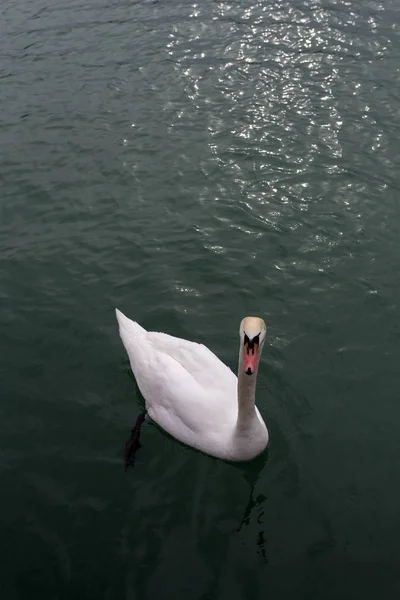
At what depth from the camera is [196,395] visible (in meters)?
7.70

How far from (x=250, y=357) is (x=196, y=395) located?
149 cm

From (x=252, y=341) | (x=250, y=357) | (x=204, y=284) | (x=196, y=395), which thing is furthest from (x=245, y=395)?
(x=204, y=284)

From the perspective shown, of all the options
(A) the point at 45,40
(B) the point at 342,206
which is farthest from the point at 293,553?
(A) the point at 45,40

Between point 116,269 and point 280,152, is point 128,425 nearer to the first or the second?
point 116,269

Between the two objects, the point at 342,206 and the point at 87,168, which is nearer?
the point at 342,206

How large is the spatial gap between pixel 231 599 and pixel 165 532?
3.17 ft

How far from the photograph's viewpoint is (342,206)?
36.3 ft

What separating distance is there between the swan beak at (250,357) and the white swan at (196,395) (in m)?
0.09

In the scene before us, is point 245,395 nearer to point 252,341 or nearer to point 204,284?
point 252,341

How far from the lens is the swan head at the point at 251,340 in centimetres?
633

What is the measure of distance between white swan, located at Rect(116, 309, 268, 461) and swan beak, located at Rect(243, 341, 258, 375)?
9 cm

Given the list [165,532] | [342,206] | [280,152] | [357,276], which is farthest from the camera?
[280,152]

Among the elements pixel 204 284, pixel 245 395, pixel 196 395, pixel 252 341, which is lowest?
pixel 204 284

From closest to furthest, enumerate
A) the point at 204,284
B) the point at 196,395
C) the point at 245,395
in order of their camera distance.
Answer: the point at 245,395 → the point at 196,395 → the point at 204,284
